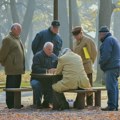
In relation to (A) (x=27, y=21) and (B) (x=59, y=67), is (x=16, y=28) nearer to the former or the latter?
(B) (x=59, y=67)

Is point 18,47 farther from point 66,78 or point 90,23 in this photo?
point 90,23

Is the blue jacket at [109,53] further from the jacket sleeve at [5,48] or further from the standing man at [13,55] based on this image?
the jacket sleeve at [5,48]

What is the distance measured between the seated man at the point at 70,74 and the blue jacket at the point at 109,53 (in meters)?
0.49

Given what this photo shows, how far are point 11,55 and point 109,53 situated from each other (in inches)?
89.3

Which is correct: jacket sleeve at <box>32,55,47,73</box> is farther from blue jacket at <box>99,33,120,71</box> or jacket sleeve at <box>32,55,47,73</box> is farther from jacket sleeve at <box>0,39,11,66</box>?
blue jacket at <box>99,33,120,71</box>

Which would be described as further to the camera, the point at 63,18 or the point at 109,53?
the point at 63,18

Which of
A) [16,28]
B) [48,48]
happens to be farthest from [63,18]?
[48,48]

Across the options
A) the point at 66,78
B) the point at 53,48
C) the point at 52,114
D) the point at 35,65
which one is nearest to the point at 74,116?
the point at 52,114

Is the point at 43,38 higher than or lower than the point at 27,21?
lower

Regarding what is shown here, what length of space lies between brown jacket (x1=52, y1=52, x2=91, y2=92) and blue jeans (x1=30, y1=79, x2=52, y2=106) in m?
0.47

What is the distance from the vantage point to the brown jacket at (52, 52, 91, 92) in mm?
11320

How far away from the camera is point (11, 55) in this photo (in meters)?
11.8

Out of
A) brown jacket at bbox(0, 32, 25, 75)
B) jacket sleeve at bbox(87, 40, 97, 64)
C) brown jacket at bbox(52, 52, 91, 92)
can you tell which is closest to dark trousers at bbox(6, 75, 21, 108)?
brown jacket at bbox(0, 32, 25, 75)

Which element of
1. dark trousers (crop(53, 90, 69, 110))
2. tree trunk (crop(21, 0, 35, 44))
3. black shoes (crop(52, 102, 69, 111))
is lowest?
black shoes (crop(52, 102, 69, 111))
